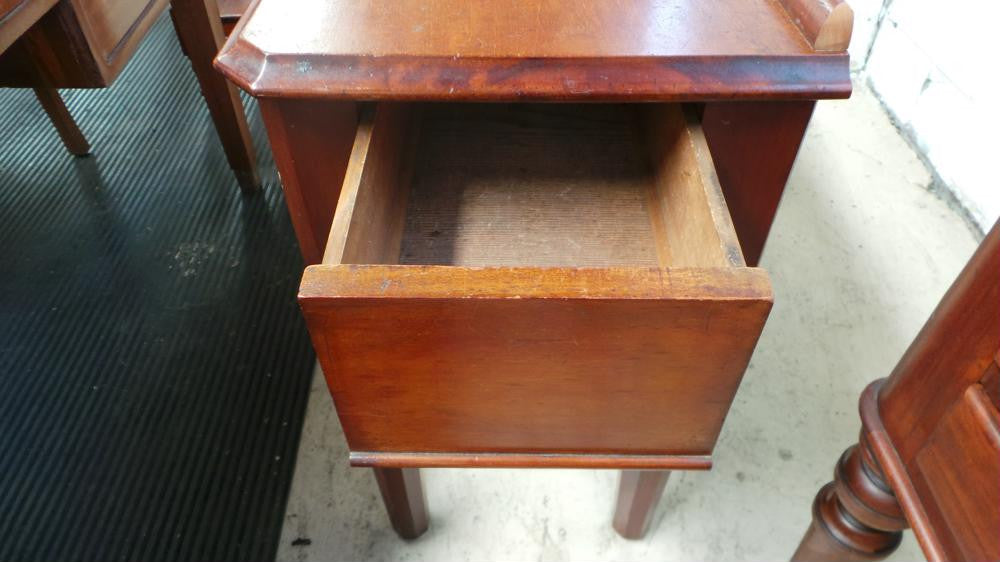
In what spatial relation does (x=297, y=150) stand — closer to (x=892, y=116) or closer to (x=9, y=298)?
(x=9, y=298)

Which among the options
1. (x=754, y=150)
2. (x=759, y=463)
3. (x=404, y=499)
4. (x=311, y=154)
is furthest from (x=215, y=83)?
(x=759, y=463)

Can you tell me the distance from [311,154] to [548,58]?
212 millimetres

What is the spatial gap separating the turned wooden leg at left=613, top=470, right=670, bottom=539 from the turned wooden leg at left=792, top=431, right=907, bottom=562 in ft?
0.44

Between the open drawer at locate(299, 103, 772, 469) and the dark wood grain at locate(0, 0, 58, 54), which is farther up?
the dark wood grain at locate(0, 0, 58, 54)

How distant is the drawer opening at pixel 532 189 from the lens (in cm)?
56

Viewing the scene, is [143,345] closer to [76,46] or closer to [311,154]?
[76,46]

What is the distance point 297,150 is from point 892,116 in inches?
51.3

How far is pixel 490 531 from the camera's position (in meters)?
0.78

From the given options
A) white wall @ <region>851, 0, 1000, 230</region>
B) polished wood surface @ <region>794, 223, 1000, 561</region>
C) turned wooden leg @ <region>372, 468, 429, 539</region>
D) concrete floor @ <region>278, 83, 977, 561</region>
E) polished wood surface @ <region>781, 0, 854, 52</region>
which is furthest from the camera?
white wall @ <region>851, 0, 1000, 230</region>

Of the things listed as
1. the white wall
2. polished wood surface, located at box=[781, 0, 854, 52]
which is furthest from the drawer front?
the white wall

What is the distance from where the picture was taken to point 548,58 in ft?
1.66

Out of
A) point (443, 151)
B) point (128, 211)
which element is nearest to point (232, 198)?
point (128, 211)

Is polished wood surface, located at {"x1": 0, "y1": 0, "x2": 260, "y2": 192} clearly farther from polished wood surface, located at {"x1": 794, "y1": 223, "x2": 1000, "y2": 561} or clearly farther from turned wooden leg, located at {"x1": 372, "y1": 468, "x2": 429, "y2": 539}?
polished wood surface, located at {"x1": 794, "y1": 223, "x2": 1000, "y2": 561}

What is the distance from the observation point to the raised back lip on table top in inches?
19.5
